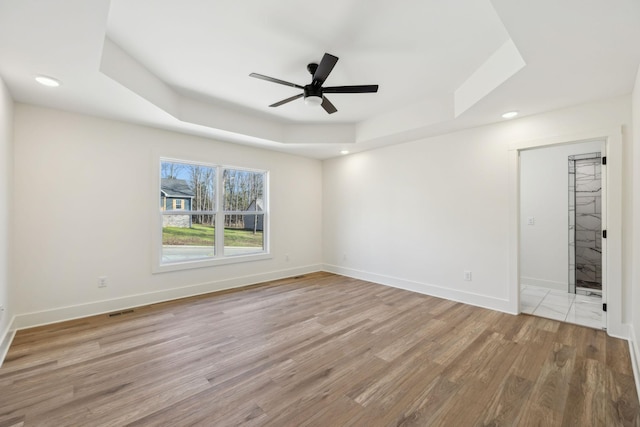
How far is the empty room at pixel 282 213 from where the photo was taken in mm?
1899

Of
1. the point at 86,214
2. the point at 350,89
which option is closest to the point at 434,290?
the point at 350,89

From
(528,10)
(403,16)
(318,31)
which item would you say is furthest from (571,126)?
(318,31)

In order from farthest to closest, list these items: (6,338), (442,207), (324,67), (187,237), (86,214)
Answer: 1. (187,237)
2. (442,207)
3. (86,214)
4. (6,338)
5. (324,67)

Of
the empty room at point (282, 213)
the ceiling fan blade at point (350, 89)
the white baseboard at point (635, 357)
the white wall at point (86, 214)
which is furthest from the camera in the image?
the white wall at point (86, 214)

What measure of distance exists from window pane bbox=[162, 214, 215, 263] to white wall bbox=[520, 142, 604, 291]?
5.43 m

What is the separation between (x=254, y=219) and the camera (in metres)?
5.25

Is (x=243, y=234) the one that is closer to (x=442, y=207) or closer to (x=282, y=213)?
(x=282, y=213)

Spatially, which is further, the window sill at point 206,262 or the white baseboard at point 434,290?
the window sill at point 206,262

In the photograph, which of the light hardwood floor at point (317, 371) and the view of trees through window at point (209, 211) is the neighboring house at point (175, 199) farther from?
the light hardwood floor at point (317, 371)

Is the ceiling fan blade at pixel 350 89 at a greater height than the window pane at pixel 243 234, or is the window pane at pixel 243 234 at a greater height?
the ceiling fan blade at pixel 350 89

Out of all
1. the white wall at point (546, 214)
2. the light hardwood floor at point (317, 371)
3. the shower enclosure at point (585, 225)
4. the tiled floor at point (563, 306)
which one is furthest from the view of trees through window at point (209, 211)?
the shower enclosure at point (585, 225)

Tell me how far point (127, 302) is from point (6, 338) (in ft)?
3.73

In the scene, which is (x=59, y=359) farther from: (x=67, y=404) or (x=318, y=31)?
(x=318, y=31)

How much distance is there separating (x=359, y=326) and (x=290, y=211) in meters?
3.05
